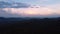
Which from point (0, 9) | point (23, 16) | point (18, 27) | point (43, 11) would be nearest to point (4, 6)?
point (0, 9)

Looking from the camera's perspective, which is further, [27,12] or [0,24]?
[27,12]

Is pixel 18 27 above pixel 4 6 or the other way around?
the other way around

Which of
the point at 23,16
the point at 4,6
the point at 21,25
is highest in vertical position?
the point at 4,6

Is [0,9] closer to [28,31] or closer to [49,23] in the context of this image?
[28,31]

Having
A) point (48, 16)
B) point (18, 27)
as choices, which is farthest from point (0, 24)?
point (48, 16)

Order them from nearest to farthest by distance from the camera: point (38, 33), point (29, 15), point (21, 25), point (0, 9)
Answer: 1. point (38, 33)
2. point (21, 25)
3. point (0, 9)
4. point (29, 15)

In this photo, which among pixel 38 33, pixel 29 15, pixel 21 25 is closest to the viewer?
pixel 38 33
